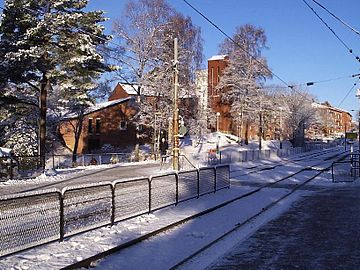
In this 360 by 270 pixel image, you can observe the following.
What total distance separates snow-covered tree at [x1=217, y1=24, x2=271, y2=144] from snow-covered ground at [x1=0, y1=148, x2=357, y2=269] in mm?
48892

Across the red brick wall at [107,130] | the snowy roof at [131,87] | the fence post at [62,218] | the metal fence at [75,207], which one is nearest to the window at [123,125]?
the red brick wall at [107,130]

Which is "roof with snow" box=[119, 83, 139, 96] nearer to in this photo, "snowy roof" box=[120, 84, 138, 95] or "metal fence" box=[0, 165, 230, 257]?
"snowy roof" box=[120, 84, 138, 95]

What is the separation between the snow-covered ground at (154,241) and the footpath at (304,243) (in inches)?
16.7

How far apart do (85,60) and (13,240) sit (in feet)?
72.4

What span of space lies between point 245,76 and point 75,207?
5639cm

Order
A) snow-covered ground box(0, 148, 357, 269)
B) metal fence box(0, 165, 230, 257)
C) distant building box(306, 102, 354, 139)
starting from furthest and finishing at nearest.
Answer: distant building box(306, 102, 354, 139), metal fence box(0, 165, 230, 257), snow-covered ground box(0, 148, 357, 269)

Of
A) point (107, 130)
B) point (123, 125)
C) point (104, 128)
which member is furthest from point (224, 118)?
point (104, 128)

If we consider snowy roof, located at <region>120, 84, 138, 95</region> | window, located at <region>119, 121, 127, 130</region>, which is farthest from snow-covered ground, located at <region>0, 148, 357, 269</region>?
window, located at <region>119, 121, 127, 130</region>

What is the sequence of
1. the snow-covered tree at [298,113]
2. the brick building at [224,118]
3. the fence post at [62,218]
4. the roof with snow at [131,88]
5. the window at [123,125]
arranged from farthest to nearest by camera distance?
1. the snow-covered tree at [298,113]
2. the brick building at [224,118]
3. the window at [123,125]
4. the roof with snow at [131,88]
5. the fence post at [62,218]

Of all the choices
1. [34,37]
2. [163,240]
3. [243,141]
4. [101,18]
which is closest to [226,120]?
[243,141]

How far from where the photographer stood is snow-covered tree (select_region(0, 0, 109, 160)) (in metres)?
26.7

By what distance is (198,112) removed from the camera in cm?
5128

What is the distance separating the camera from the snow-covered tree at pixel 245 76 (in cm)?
6146

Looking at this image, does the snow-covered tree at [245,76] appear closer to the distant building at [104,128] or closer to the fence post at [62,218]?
the distant building at [104,128]
